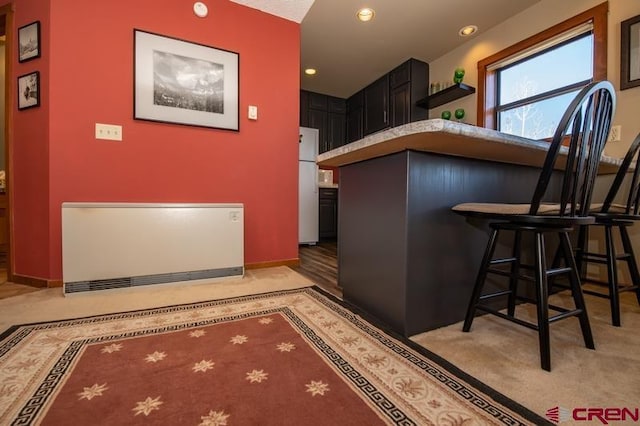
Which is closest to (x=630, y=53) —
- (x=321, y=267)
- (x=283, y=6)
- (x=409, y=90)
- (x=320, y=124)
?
(x=409, y=90)

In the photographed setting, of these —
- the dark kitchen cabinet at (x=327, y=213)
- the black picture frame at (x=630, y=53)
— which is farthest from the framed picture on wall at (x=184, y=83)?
the black picture frame at (x=630, y=53)

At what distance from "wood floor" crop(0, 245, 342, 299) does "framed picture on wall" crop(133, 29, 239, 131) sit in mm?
1435

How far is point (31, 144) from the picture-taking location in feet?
6.47

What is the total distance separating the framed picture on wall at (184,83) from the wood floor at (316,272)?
1435 millimetres

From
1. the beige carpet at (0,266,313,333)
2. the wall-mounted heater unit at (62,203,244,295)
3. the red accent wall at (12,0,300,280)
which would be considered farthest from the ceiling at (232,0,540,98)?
the beige carpet at (0,266,313,333)

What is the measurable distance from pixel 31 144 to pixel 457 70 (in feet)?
13.6

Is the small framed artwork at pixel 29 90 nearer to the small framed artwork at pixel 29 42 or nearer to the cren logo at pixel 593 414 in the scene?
the small framed artwork at pixel 29 42

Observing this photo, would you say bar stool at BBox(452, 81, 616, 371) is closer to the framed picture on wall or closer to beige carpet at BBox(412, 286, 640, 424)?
beige carpet at BBox(412, 286, 640, 424)

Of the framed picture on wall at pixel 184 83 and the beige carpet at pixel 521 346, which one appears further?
the framed picture on wall at pixel 184 83

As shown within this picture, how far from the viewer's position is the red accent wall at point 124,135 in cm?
191

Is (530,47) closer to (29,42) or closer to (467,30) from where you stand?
(467,30)

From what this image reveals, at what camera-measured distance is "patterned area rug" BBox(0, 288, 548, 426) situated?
0.73 metres

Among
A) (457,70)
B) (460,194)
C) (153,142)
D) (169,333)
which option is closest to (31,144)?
(153,142)

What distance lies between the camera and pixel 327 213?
443cm
